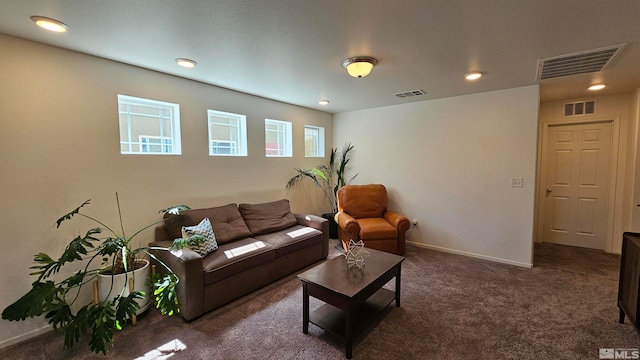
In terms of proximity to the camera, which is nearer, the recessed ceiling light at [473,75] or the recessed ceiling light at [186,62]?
the recessed ceiling light at [186,62]

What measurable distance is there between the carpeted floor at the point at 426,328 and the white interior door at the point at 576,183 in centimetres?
137

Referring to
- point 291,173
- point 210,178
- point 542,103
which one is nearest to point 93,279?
point 210,178

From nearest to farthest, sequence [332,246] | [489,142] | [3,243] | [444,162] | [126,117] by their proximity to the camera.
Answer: [3,243], [126,117], [489,142], [444,162], [332,246]

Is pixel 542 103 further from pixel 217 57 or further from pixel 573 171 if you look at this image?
pixel 217 57

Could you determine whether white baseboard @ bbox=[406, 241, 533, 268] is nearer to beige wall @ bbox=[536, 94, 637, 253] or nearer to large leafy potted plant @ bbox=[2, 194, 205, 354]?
beige wall @ bbox=[536, 94, 637, 253]

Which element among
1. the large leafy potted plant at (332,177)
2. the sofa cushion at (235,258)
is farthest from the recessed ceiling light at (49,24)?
the large leafy potted plant at (332,177)

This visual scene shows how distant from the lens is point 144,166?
108 inches

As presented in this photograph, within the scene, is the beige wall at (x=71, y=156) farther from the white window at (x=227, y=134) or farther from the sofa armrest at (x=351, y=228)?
the sofa armrest at (x=351, y=228)

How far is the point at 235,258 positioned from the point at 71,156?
169 cm

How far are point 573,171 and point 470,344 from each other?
3.93 m

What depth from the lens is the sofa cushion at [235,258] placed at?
2.43 m

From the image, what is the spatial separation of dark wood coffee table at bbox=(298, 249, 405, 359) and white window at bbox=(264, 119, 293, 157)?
2373mm

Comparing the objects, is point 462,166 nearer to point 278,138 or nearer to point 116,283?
point 278,138

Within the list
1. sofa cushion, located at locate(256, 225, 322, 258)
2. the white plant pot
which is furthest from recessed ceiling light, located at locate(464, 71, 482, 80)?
the white plant pot
